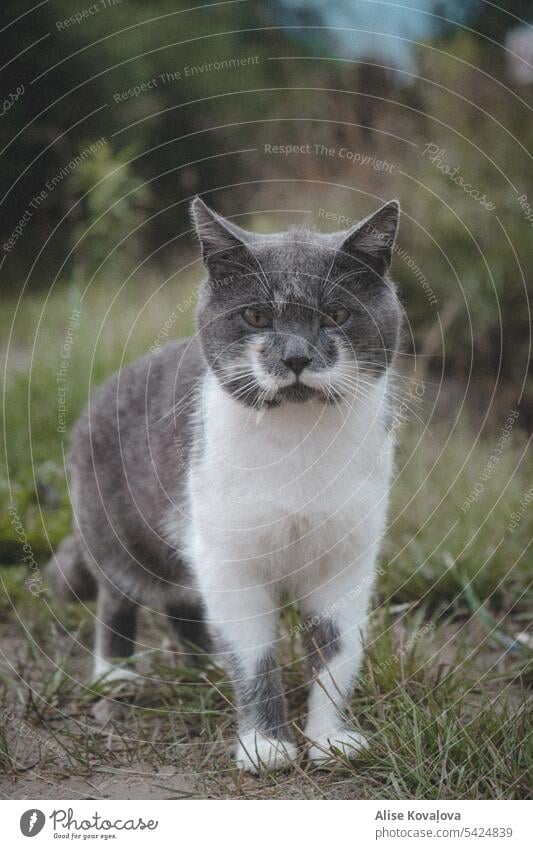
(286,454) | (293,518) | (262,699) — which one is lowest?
(262,699)

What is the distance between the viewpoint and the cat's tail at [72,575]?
2.96 meters

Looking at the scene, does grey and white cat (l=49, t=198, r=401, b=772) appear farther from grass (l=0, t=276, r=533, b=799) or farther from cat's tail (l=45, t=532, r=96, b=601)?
cat's tail (l=45, t=532, r=96, b=601)

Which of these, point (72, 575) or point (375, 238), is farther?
point (72, 575)

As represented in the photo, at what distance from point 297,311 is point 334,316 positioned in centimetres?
10

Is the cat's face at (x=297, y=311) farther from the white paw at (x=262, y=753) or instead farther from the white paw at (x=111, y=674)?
the white paw at (x=111, y=674)

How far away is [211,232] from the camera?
2.14 metres

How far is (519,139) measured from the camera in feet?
14.1

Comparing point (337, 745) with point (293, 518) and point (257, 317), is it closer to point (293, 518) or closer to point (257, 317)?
point (293, 518)

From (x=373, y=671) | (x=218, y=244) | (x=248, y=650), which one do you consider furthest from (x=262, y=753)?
(x=218, y=244)

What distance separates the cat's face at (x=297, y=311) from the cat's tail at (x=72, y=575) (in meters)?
1.04

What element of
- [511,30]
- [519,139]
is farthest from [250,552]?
[519,139]

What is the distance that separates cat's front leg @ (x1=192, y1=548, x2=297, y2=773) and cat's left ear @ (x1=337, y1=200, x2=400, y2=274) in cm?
79

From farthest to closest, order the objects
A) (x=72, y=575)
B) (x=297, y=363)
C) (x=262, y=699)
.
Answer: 1. (x=72, y=575)
2. (x=262, y=699)
3. (x=297, y=363)

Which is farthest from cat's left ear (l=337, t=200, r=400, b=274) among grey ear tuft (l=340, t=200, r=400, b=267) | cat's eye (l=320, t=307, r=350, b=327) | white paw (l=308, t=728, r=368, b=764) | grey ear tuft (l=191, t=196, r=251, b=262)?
white paw (l=308, t=728, r=368, b=764)
